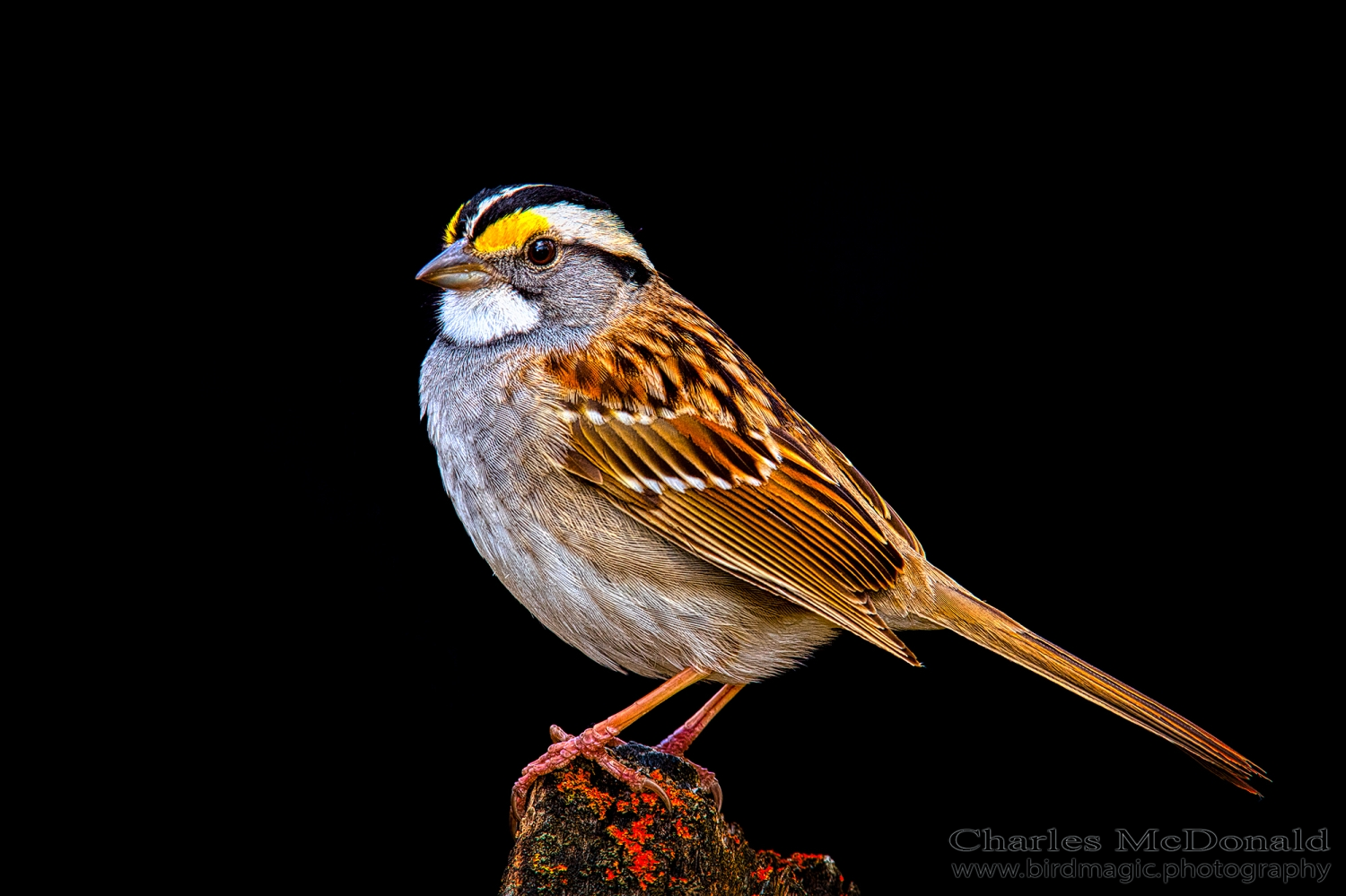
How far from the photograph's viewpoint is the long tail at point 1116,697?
8.59 ft

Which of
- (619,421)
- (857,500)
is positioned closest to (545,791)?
(619,421)

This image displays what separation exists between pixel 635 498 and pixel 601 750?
1.86ft

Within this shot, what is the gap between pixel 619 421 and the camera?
2676 mm

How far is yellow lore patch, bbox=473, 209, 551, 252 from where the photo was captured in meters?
2.73

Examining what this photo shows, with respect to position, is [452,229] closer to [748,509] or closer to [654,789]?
[748,509]

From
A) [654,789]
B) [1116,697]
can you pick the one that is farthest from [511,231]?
[1116,697]

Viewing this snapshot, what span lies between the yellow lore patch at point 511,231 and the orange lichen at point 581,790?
121 centimetres

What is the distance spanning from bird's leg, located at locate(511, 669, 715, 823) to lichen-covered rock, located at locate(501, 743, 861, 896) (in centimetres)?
3

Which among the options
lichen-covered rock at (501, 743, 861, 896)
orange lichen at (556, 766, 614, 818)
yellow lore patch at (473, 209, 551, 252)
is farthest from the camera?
yellow lore patch at (473, 209, 551, 252)

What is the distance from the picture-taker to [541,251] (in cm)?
278

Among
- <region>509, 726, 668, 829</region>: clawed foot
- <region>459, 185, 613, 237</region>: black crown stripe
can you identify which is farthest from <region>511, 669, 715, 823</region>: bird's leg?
<region>459, 185, 613, 237</region>: black crown stripe

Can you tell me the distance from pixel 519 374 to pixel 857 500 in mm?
888

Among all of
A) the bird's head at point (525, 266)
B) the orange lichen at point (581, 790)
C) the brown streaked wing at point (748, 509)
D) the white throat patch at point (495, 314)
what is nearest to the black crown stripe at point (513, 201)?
the bird's head at point (525, 266)

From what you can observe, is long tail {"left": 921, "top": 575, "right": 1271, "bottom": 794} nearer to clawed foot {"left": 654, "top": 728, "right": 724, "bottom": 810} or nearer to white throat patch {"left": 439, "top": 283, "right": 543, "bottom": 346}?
clawed foot {"left": 654, "top": 728, "right": 724, "bottom": 810}
